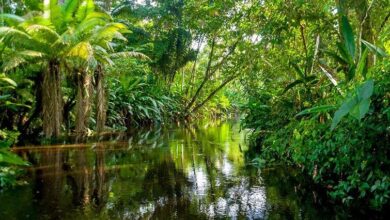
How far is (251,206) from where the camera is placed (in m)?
4.48

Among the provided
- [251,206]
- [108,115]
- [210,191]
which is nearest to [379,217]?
[251,206]

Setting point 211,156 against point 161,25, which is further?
point 161,25

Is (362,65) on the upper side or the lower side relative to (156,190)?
upper

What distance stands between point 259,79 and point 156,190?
6510 millimetres

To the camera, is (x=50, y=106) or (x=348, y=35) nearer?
(x=348, y=35)

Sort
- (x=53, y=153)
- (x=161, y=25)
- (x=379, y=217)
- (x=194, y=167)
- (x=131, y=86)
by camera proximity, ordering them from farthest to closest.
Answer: (x=161, y=25) → (x=131, y=86) → (x=53, y=153) → (x=194, y=167) → (x=379, y=217)

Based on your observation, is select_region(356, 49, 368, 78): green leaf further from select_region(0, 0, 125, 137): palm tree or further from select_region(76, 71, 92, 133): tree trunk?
select_region(76, 71, 92, 133): tree trunk

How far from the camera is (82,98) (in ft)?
41.5

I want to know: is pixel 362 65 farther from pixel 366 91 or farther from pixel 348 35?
pixel 366 91

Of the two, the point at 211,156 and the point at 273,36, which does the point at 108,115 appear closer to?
the point at 211,156

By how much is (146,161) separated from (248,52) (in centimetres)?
304

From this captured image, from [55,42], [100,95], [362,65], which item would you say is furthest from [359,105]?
[100,95]

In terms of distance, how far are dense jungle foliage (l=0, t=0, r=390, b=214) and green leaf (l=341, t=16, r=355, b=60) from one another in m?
0.01

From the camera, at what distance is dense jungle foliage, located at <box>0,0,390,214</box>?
14.4 feet
